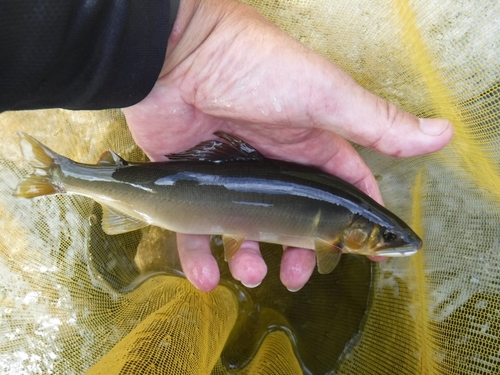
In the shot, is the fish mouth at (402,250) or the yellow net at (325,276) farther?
the yellow net at (325,276)

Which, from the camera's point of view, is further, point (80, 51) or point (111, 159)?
point (111, 159)

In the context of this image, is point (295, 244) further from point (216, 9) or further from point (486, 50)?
point (486, 50)

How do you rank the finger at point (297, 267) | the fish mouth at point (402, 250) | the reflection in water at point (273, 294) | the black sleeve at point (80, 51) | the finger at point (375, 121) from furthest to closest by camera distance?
the reflection in water at point (273, 294) → the finger at point (297, 267) → the fish mouth at point (402, 250) → the finger at point (375, 121) → the black sleeve at point (80, 51)

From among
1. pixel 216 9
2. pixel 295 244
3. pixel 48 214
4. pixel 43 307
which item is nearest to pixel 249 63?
pixel 216 9

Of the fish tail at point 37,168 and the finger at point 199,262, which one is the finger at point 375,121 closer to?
the finger at point 199,262

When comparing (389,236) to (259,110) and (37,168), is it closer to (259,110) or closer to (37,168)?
(259,110)

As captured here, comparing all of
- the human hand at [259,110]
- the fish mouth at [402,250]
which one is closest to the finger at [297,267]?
the human hand at [259,110]

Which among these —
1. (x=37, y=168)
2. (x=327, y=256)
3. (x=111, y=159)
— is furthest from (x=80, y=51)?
(x=327, y=256)
